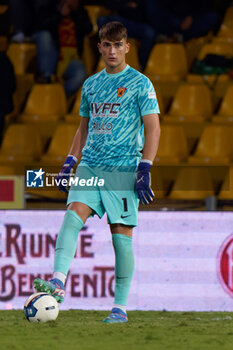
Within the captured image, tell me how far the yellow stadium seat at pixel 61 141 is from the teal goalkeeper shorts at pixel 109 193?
4.75 m

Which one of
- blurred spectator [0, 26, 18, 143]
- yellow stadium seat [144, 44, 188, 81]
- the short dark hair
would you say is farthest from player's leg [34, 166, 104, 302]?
yellow stadium seat [144, 44, 188, 81]

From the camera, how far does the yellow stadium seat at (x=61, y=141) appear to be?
992 centimetres

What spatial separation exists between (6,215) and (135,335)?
252cm

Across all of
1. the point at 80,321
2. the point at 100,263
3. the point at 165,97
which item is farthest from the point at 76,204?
the point at 165,97

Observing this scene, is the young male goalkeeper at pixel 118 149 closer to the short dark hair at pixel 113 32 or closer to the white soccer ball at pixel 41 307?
the short dark hair at pixel 113 32

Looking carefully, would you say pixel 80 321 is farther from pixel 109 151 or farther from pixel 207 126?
pixel 207 126

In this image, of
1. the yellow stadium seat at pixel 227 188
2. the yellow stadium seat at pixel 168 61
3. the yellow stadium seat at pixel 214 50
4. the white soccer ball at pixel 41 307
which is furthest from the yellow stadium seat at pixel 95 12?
the white soccer ball at pixel 41 307

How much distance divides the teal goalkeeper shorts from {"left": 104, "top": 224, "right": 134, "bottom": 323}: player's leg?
0.07 metres

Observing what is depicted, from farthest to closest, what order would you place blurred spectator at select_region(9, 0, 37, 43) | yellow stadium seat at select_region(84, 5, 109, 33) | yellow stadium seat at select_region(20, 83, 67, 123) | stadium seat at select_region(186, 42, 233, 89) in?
yellow stadium seat at select_region(84, 5, 109, 33) → blurred spectator at select_region(9, 0, 37, 43) → stadium seat at select_region(186, 42, 233, 89) → yellow stadium seat at select_region(20, 83, 67, 123)

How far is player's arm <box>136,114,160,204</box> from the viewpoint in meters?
5.03

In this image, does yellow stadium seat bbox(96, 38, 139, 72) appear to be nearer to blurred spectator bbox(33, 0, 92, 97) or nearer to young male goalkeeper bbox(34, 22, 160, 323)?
blurred spectator bbox(33, 0, 92, 97)

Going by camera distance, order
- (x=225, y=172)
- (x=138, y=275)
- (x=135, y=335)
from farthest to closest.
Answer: (x=225, y=172)
(x=138, y=275)
(x=135, y=335)

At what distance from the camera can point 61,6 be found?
1070cm

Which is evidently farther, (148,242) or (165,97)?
(165,97)
